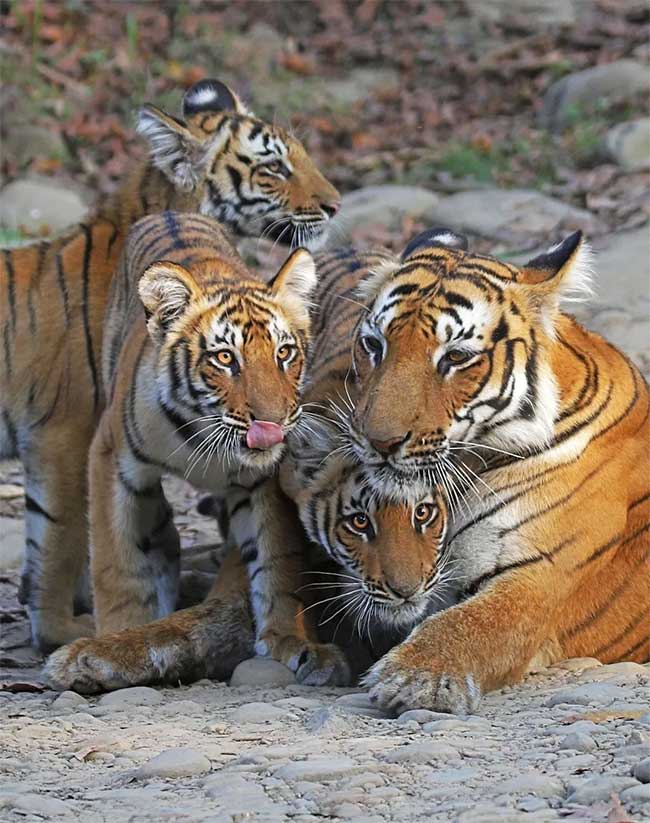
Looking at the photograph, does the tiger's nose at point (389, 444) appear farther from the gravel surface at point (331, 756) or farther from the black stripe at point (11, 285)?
the black stripe at point (11, 285)

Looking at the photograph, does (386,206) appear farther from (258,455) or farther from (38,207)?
(258,455)

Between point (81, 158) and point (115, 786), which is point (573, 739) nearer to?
point (115, 786)

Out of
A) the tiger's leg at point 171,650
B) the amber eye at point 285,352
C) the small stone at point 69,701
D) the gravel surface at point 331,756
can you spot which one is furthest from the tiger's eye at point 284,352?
the small stone at point 69,701

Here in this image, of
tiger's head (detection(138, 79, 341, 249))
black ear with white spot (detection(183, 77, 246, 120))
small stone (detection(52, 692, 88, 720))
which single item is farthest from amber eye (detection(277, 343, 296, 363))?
black ear with white spot (detection(183, 77, 246, 120))

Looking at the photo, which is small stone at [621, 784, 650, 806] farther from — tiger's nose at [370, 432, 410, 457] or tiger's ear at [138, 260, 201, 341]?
tiger's ear at [138, 260, 201, 341]

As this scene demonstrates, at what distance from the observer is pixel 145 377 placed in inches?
190

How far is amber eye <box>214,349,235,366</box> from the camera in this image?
4.51 metres

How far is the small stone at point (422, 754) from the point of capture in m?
3.38

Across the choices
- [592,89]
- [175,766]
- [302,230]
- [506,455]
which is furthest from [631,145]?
[175,766]

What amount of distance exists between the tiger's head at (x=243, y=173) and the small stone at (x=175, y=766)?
133 inches

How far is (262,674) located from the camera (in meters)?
4.58

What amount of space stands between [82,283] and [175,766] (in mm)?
3066

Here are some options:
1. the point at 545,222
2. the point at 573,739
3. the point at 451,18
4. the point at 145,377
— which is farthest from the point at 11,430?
the point at 451,18

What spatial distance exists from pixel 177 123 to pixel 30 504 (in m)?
1.83
